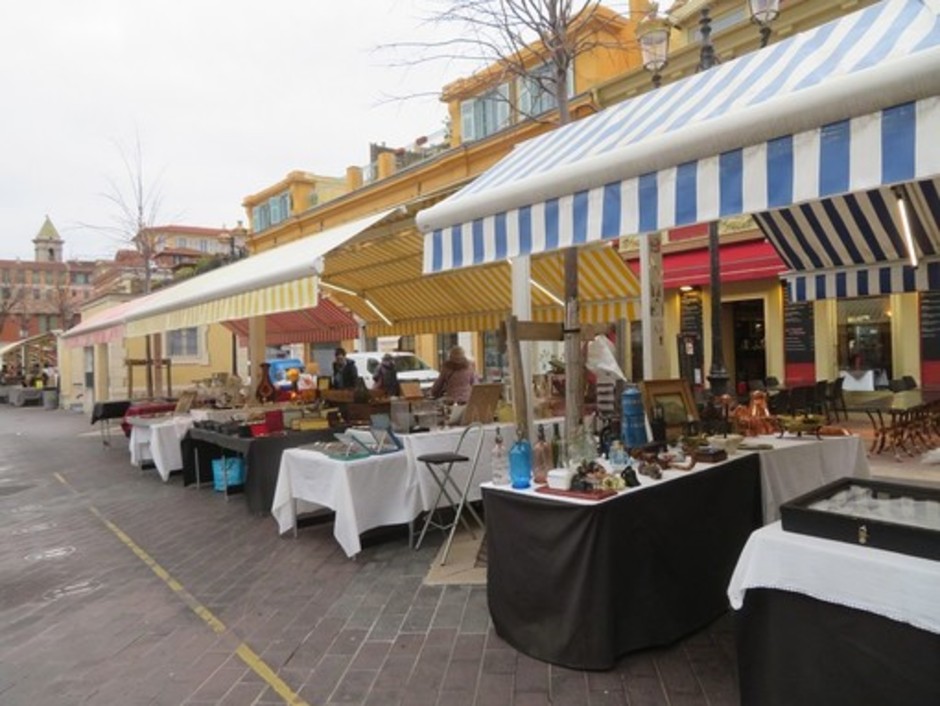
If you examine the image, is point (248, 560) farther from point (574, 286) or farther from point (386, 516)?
point (574, 286)

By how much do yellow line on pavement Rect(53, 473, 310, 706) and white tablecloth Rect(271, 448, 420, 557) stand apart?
115 cm

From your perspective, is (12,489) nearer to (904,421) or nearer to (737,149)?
(737,149)

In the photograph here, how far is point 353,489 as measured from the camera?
16.8 feet

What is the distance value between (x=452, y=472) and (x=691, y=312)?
1029 centimetres

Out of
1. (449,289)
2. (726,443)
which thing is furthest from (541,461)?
(449,289)

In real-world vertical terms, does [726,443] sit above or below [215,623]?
above

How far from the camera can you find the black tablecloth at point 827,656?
211cm

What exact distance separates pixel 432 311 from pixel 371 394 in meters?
3.14

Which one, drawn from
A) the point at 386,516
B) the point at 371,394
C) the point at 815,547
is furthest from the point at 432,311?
the point at 815,547

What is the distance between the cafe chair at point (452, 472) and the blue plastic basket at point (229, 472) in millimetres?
3155

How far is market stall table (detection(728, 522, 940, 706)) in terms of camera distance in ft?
6.89

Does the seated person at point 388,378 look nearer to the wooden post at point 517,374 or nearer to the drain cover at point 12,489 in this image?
the drain cover at point 12,489

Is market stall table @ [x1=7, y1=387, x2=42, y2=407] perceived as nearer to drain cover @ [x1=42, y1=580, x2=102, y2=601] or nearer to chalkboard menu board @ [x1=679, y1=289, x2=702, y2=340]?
chalkboard menu board @ [x1=679, y1=289, x2=702, y2=340]

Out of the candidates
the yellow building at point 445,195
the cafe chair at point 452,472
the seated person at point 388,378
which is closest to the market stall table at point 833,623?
the cafe chair at point 452,472
